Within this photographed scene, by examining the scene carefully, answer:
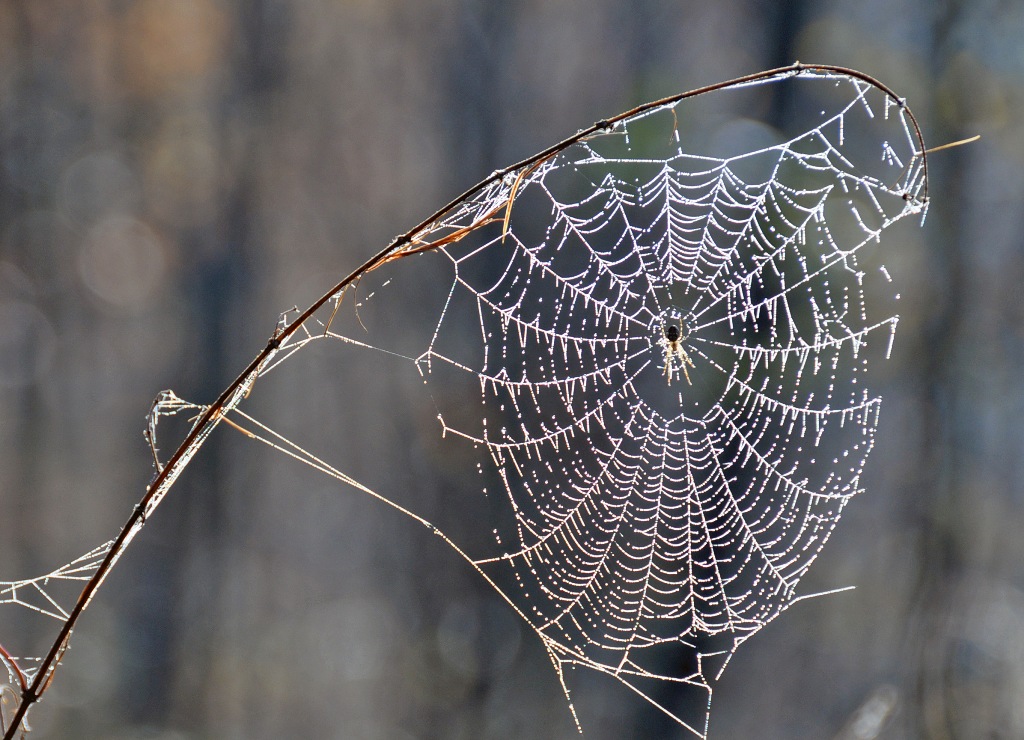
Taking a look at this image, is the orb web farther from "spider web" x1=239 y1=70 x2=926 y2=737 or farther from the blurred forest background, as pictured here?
the blurred forest background

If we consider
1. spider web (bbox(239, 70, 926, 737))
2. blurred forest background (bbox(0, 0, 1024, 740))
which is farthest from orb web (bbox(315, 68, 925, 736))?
blurred forest background (bbox(0, 0, 1024, 740))

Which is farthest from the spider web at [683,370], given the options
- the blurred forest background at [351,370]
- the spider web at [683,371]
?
the blurred forest background at [351,370]

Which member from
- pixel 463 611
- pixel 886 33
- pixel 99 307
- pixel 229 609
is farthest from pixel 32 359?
pixel 886 33

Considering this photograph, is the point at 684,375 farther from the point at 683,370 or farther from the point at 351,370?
the point at 351,370

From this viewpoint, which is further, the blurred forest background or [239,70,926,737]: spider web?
the blurred forest background

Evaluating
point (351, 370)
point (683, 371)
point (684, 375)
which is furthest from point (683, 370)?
point (351, 370)

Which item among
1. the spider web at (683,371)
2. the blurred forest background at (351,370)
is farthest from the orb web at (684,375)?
the blurred forest background at (351,370)

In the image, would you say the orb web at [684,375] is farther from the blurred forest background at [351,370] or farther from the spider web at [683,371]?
the blurred forest background at [351,370]

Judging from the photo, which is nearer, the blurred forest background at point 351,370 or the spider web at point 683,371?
the spider web at point 683,371

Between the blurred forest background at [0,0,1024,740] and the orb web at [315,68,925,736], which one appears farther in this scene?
the blurred forest background at [0,0,1024,740]

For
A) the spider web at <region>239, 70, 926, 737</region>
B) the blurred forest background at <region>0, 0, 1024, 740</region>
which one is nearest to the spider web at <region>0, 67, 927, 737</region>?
the spider web at <region>239, 70, 926, 737</region>
